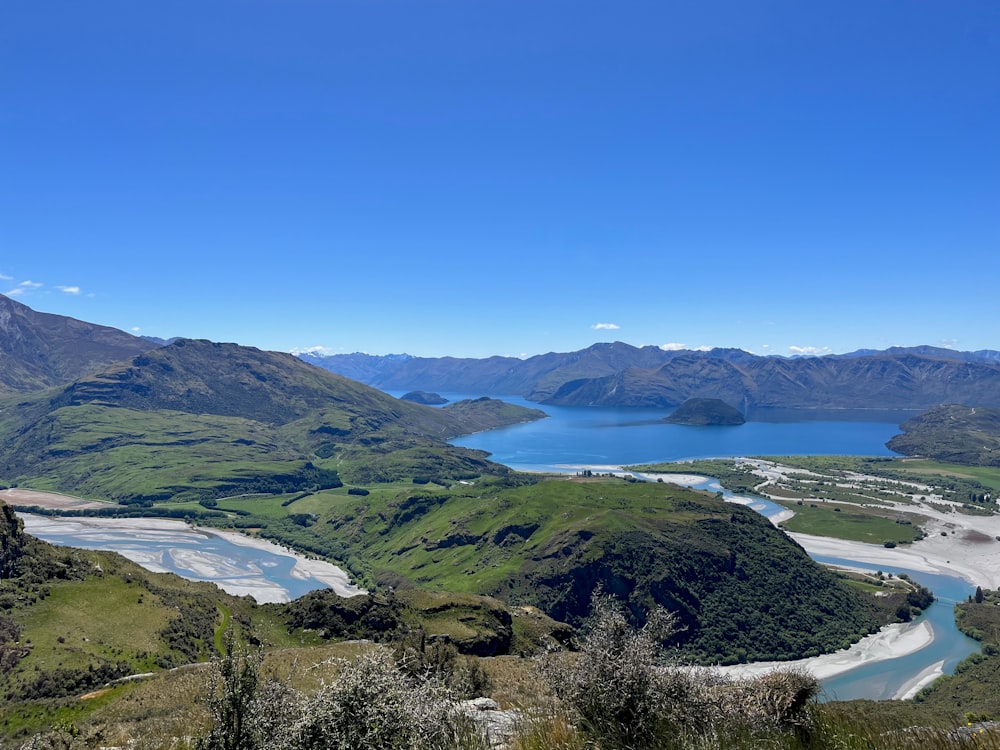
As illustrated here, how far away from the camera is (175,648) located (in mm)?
61000

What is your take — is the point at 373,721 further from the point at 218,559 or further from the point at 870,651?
the point at 218,559

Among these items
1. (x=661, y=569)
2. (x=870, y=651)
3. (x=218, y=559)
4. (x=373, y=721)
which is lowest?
(x=218, y=559)

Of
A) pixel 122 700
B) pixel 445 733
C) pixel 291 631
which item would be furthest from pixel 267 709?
pixel 291 631

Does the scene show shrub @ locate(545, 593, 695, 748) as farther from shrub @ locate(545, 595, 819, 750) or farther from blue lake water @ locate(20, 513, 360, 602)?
blue lake water @ locate(20, 513, 360, 602)

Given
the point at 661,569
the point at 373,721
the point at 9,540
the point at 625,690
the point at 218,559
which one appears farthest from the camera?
the point at 218,559

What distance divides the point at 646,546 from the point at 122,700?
127 m

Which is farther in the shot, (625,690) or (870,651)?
(870,651)

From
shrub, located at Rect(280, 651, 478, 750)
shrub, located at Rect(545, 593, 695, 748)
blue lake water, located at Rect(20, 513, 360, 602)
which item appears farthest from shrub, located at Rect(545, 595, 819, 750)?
blue lake water, located at Rect(20, 513, 360, 602)

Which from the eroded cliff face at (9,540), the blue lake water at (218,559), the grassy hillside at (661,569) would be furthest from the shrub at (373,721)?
the blue lake water at (218,559)

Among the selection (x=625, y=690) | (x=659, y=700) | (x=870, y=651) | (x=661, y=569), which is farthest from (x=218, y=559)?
(x=659, y=700)

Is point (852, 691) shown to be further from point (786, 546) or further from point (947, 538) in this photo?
point (947, 538)

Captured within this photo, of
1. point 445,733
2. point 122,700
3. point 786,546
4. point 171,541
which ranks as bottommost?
point 171,541

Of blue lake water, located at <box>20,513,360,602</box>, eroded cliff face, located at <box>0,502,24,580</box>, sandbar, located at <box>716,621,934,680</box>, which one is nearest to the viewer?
eroded cliff face, located at <box>0,502,24,580</box>

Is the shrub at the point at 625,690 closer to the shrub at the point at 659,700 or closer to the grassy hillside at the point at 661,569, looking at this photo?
the shrub at the point at 659,700
